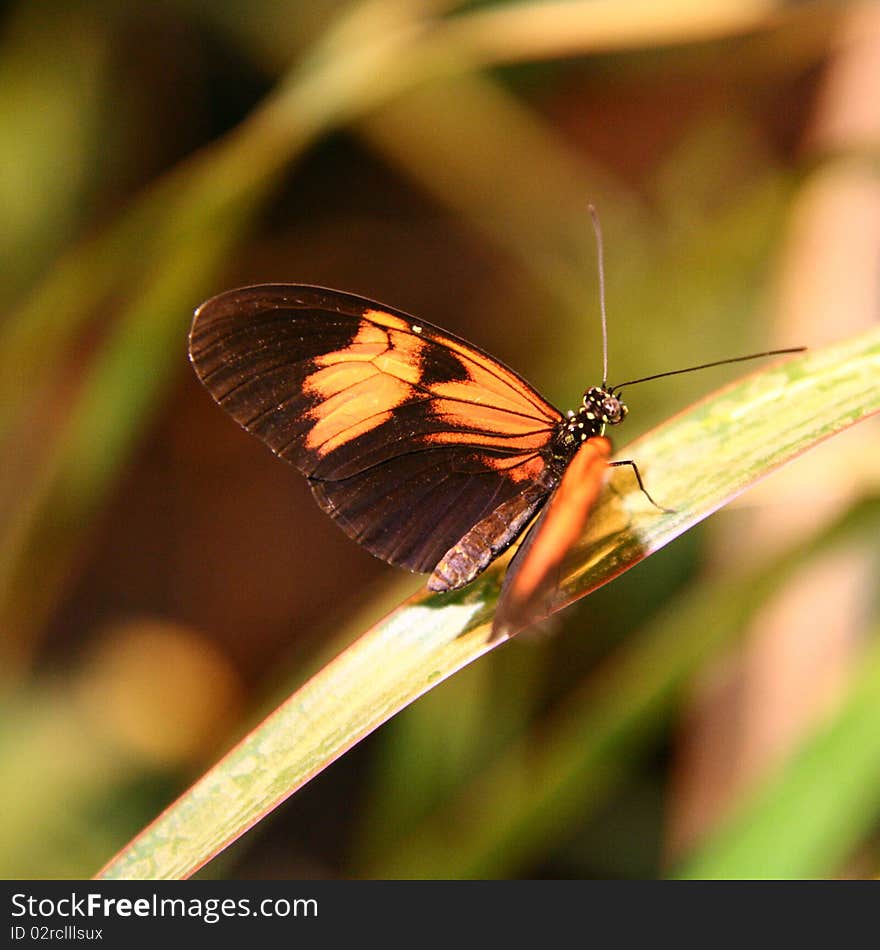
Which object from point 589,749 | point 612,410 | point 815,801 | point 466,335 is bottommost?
point 815,801

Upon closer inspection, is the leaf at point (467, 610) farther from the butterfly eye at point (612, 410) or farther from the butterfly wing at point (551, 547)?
the butterfly eye at point (612, 410)

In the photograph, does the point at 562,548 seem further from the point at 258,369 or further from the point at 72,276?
the point at 72,276

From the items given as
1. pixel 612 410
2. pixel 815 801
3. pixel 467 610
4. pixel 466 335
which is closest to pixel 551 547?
pixel 467 610

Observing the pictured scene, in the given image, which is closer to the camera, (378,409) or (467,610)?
(467,610)

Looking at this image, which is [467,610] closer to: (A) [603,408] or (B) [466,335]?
(A) [603,408]

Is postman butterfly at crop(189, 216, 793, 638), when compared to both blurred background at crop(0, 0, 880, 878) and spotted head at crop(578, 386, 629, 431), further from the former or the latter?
blurred background at crop(0, 0, 880, 878)

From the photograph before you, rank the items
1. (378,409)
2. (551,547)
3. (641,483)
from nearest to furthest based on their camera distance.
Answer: (551,547), (641,483), (378,409)

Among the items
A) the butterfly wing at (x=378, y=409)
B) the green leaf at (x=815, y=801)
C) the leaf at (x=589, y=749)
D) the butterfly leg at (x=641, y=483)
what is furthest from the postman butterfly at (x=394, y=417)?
A: the green leaf at (x=815, y=801)

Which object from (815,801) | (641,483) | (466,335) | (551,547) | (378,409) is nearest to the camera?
(551,547)
